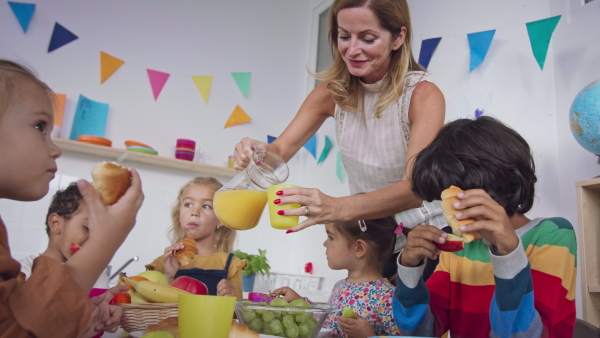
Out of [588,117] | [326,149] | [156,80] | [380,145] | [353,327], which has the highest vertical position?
[156,80]

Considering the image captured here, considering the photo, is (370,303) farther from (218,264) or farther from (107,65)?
(107,65)

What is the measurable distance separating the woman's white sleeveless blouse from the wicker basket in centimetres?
73

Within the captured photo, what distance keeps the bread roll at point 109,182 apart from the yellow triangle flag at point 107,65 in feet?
8.25

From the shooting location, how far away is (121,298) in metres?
0.90

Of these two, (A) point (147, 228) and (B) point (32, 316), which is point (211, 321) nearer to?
(B) point (32, 316)

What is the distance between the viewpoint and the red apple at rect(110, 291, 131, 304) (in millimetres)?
894

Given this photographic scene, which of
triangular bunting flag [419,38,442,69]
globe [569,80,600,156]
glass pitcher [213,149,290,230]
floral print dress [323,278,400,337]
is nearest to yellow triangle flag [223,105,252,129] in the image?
triangular bunting flag [419,38,442,69]

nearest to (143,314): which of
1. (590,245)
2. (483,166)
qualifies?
(483,166)

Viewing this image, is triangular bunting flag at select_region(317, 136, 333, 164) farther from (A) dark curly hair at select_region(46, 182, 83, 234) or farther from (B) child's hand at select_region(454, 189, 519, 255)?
(B) child's hand at select_region(454, 189, 519, 255)

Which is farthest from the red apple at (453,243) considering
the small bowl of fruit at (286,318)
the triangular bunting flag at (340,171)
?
the triangular bunting flag at (340,171)

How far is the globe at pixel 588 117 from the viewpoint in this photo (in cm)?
149

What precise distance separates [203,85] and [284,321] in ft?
9.03

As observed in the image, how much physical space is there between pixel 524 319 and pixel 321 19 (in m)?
3.23

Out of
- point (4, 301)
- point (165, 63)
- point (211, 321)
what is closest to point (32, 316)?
point (4, 301)
